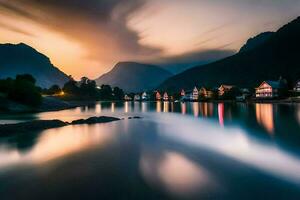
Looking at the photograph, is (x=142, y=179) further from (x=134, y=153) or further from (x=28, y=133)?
(x=28, y=133)

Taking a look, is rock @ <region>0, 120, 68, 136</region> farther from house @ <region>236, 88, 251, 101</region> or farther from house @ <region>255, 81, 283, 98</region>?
house @ <region>236, 88, 251, 101</region>

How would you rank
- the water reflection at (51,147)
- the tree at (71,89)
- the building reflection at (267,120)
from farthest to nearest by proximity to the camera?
the tree at (71,89), the building reflection at (267,120), the water reflection at (51,147)

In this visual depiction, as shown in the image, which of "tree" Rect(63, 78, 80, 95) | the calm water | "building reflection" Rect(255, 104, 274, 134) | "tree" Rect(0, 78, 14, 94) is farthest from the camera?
"tree" Rect(63, 78, 80, 95)

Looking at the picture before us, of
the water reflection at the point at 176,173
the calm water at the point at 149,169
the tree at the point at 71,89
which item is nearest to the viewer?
the calm water at the point at 149,169

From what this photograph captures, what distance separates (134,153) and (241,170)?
1005cm

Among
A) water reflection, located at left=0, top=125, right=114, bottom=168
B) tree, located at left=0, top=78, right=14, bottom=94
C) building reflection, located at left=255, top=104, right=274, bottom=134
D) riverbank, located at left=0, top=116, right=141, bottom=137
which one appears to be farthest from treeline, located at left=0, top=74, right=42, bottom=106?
building reflection, located at left=255, top=104, right=274, bottom=134

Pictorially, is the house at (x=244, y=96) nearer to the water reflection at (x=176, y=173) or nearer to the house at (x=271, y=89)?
the house at (x=271, y=89)

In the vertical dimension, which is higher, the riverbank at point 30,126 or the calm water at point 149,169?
the riverbank at point 30,126

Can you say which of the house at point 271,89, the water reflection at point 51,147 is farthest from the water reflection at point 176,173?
the house at point 271,89

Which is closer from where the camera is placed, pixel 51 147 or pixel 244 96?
pixel 51 147

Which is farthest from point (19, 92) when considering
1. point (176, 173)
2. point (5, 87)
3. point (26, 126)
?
point (176, 173)

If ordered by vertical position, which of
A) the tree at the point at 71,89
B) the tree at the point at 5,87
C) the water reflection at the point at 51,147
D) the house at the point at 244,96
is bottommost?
the water reflection at the point at 51,147

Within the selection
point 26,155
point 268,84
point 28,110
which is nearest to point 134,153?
point 26,155

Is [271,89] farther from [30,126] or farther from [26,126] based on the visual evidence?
[26,126]
